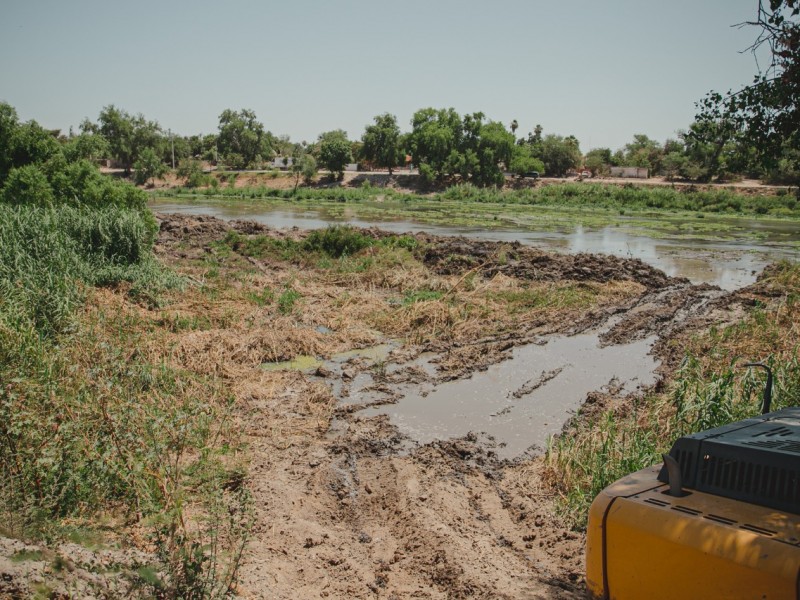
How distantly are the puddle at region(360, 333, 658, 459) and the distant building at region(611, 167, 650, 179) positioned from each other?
244 ft

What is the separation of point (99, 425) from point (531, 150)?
3309 inches

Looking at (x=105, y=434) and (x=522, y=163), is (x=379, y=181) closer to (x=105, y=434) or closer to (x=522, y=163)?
(x=522, y=163)

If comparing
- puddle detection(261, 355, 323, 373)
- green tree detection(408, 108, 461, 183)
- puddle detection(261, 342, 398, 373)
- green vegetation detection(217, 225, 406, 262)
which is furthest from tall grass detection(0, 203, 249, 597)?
green tree detection(408, 108, 461, 183)

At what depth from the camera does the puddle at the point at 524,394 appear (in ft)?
27.9

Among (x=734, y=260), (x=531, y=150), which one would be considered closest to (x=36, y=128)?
(x=734, y=260)

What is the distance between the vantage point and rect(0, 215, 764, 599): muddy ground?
4.98 meters

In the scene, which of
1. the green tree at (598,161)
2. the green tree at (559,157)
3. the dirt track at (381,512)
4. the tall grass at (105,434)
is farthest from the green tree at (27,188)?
the green tree at (598,161)

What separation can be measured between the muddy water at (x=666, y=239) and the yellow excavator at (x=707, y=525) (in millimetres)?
18410

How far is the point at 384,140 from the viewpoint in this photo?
82.7 metres

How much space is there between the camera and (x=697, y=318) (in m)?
14.4

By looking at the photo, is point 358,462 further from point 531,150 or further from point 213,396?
point 531,150

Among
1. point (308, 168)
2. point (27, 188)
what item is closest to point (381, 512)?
point (27, 188)

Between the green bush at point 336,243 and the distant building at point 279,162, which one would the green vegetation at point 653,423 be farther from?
the distant building at point 279,162

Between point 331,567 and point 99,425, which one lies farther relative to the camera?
point 99,425
